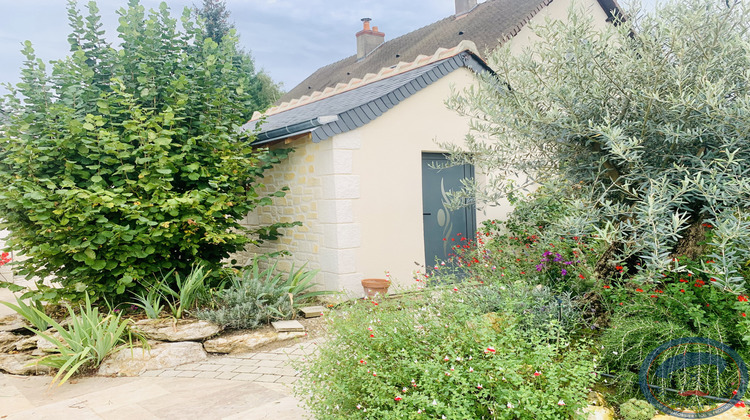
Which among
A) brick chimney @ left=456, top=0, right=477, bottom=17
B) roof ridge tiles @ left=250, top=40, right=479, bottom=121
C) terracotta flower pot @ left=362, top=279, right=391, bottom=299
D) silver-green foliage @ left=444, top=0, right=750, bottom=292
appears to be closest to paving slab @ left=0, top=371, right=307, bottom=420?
terracotta flower pot @ left=362, top=279, right=391, bottom=299

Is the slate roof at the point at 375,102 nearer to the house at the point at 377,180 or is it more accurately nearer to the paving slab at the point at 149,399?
the house at the point at 377,180

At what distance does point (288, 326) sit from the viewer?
5.57m

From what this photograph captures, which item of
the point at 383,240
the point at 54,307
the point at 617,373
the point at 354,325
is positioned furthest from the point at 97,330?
the point at 617,373

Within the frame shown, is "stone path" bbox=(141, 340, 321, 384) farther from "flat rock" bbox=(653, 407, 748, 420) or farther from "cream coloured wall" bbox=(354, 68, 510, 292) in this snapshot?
"flat rock" bbox=(653, 407, 748, 420)

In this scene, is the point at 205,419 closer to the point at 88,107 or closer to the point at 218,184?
the point at 218,184

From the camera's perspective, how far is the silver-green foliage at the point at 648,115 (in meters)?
3.03

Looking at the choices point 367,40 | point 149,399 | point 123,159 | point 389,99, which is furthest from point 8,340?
point 367,40

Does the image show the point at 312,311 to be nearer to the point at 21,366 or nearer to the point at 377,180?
the point at 377,180

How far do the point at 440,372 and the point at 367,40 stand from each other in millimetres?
21478

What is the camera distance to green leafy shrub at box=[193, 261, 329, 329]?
561 cm

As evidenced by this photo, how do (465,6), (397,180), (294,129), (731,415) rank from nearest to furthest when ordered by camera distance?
(731,415)
(294,129)
(397,180)
(465,6)

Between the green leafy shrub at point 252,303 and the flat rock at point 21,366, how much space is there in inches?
64.0

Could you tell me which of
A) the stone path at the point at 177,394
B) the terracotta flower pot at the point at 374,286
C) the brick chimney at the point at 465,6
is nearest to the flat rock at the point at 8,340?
the stone path at the point at 177,394

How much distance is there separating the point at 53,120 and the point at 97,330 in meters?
2.95
